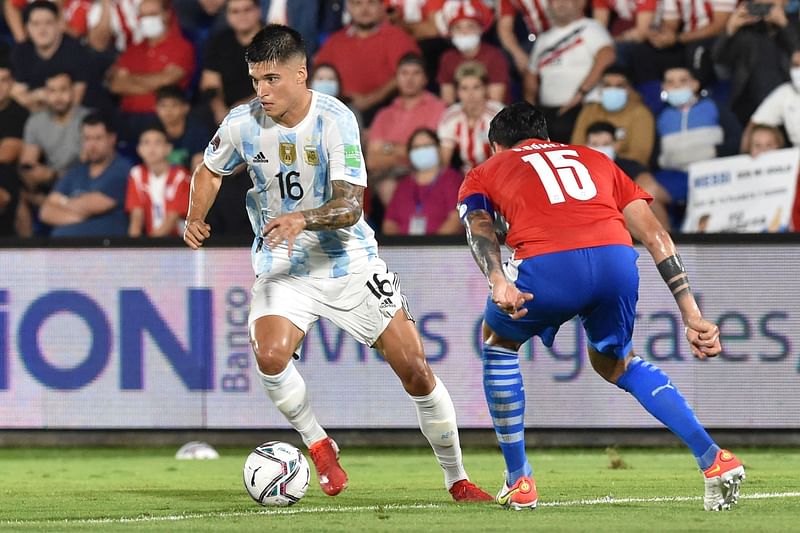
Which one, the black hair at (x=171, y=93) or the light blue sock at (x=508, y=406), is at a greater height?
the black hair at (x=171, y=93)

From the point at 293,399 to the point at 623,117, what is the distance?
5881 millimetres

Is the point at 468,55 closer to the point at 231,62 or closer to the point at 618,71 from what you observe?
the point at 618,71

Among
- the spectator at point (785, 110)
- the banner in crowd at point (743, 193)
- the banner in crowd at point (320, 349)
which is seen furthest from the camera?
the spectator at point (785, 110)

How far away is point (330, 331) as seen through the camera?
10734 millimetres

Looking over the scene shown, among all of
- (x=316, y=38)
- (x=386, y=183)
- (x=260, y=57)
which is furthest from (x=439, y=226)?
(x=260, y=57)

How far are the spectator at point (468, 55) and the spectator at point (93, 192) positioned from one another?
9.61 ft

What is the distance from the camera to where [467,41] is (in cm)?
1282

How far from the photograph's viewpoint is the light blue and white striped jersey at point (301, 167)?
7.09m

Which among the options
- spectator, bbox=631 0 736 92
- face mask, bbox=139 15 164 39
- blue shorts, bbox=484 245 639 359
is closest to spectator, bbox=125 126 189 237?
face mask, bbox=139 15 164 39

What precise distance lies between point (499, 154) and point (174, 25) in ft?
26.4

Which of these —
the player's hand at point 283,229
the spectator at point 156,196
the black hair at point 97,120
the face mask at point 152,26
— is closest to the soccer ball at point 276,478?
the player's hand at point 283,229

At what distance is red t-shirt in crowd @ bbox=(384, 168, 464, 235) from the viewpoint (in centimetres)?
1168

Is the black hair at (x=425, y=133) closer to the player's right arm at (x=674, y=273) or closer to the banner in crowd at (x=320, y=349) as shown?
the banner in crowd at (x=320, y=349)

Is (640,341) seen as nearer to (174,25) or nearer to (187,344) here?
(187,344)
